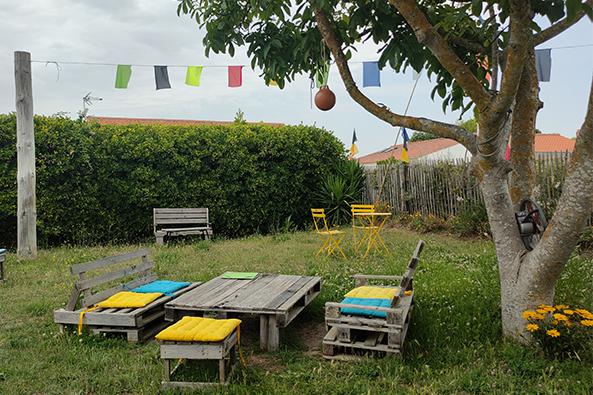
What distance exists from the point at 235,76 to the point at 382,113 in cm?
708

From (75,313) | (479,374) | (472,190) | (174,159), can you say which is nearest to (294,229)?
(174,159)

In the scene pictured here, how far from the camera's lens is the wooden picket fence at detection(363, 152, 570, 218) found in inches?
338

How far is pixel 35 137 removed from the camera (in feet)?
30.8

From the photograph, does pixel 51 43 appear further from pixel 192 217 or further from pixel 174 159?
pixel 192 217

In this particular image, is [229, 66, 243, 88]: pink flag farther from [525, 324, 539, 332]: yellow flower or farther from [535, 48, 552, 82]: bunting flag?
[525, 324, 539, 332]: yellow flower

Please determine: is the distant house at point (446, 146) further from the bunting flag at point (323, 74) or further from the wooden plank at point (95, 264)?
the wooden plank at point (95, 264)

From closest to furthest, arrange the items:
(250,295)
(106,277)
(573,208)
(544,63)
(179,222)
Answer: (573,208)
(250,295)
(106,277)
(544,63)
(179,222)

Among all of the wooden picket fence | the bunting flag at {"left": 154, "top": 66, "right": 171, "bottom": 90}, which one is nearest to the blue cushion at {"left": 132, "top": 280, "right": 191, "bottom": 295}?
the wooden picket fence

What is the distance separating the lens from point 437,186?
1101 centimetres

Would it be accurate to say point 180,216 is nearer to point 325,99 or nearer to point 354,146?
point 325,99

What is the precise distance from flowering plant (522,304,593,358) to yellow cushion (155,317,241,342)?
2.16 meters

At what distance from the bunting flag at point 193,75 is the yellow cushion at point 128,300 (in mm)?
6689

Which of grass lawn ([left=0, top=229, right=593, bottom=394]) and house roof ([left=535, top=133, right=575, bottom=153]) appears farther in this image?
house roof ([left=535, top=133, right=575, bottom=153])

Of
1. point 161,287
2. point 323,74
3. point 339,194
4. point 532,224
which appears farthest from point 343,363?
point 339,194
